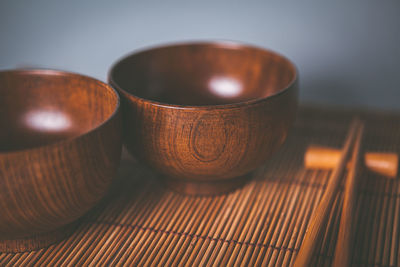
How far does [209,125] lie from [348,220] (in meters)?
0.19

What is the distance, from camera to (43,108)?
23.8 inches

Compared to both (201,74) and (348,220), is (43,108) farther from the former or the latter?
(348,220)

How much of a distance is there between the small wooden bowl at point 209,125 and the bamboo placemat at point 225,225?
0.15ft

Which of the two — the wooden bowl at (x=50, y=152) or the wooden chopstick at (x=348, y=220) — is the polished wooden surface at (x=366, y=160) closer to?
the wooden chopstick at (x=348, y=220)

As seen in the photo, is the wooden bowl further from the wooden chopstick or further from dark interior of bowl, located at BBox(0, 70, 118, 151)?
Result: the wooden chopstick

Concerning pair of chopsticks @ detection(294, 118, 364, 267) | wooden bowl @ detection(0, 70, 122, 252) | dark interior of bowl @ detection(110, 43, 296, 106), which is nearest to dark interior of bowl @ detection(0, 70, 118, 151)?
wooden bowl @ detection(0, 70, 122, 252)

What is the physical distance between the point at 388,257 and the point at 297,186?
0.17 meters

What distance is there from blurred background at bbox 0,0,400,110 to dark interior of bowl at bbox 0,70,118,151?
1.24 ft

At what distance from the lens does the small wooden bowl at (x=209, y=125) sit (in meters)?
0.49

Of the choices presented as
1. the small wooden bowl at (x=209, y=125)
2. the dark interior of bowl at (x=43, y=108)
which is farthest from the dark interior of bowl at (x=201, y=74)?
the dark interior of bowl at (x=43, y=108)

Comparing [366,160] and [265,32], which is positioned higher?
[265,32]

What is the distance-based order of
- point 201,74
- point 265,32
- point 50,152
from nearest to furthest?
1. point 50,152
2. point 201,74
3. point 265,32

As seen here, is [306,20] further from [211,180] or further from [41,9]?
[41,9]

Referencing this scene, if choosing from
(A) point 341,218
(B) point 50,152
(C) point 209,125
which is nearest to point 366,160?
(A) point 341,218
